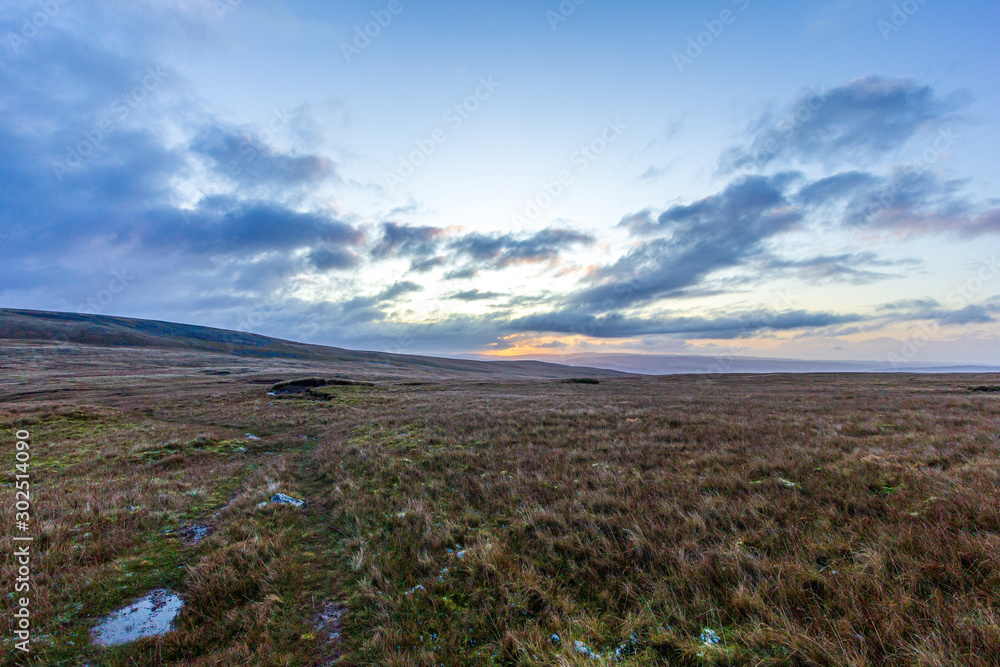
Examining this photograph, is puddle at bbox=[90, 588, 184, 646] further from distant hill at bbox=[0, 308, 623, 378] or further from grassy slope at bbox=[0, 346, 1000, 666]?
distant hill at bbox=[0, 308, 623, 378]

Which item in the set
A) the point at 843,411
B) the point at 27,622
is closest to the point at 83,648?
the point at 27,622

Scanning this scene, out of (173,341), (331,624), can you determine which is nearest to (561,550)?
(331,624)

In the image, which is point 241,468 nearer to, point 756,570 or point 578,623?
point 578,623

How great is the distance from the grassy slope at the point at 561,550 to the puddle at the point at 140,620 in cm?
21

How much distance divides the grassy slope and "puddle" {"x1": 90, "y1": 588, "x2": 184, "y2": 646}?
0.69ft

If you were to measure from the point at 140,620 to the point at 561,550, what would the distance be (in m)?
6.24

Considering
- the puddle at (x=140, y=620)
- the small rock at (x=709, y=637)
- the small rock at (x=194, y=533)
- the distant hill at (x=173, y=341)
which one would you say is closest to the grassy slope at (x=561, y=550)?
the small rock at (x=709, y=637)

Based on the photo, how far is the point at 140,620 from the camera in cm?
507

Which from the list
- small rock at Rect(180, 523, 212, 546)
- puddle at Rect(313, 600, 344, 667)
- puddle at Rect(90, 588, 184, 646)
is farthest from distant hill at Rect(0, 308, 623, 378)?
puddle at Rect(313, 600, 344, 667)

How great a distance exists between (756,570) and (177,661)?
740 centimetres

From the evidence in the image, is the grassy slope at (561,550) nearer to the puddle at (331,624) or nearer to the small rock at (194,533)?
the puddle at (331,624)

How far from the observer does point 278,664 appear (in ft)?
14.0

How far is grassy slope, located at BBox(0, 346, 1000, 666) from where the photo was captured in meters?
3.99

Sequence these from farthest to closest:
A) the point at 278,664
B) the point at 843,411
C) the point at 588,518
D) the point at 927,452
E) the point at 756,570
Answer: the point at 843,411 → the point at 927,452 → the point at 588,518 → the point at 756,570 → the point at 278,664
